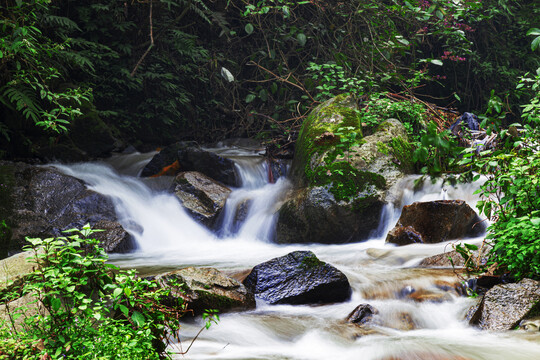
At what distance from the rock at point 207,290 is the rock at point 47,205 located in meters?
3.26

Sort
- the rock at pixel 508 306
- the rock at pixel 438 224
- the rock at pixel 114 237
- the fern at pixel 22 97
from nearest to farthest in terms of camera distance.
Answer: the rock at pixel 508 306
the rock at pixel 438 224
the fern at pixel 22 97
the rock at pixel 114 237

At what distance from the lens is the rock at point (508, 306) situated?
3285 mm

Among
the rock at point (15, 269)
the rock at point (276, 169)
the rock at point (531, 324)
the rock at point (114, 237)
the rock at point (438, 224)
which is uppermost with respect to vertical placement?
the rock at point (276, 169)

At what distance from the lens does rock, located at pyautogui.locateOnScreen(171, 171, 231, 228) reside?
8047mm

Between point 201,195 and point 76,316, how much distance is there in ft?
19.4

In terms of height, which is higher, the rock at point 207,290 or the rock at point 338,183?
the rock at point 338,183

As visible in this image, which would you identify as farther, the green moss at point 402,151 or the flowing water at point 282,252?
the green moss at point 402,151

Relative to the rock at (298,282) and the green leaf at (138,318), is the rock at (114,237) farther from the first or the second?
the green leaf at (138,318)

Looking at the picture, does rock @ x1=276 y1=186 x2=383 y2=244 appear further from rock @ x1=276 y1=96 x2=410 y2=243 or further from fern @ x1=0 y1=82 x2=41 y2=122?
fern @ x1=0 y1=82 x2=41 y2=122

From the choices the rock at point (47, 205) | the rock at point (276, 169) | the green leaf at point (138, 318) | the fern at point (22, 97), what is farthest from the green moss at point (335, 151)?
the green leaf at point (138, 318)

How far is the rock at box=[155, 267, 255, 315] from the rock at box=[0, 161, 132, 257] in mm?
3255

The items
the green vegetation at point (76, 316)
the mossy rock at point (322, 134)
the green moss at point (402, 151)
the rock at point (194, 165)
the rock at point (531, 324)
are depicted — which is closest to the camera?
the green vegetation at point (76, 316)

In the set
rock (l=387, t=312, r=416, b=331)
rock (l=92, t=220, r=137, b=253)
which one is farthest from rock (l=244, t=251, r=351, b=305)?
rock (l=92, t=220, r=137, b=253)

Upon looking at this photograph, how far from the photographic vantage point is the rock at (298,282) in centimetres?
423
